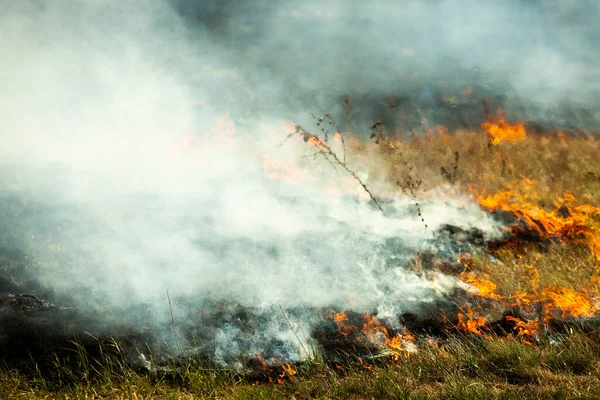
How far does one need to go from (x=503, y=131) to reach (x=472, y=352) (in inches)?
203

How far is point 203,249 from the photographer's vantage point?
18.2 feet

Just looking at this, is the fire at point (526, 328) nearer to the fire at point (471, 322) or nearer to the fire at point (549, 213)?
the fire at point (471, 322)

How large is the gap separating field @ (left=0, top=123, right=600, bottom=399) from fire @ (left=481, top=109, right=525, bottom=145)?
4.73 feet

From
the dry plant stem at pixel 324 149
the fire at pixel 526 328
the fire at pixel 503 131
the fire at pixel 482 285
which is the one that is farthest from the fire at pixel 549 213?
the dry plant stem at pixel 324 149

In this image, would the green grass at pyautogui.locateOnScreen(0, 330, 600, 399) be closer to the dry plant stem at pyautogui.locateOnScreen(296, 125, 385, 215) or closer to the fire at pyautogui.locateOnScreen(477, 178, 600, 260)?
the fire at pyautogui.locateOnScreen(477, 178, 600, 260)

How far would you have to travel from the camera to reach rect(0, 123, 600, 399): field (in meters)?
3.98

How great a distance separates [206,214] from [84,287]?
5.93ft

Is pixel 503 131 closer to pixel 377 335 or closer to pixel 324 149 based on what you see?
pixel 324 149

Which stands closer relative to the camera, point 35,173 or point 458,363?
point 458,363

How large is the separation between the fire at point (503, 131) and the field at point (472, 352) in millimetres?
1443

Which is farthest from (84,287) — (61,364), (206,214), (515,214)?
(515,214)

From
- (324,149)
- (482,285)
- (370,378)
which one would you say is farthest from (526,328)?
(324,149)

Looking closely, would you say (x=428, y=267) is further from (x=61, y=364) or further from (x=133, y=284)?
(x=61, y=364)

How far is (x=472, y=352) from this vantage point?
14.8 feet
